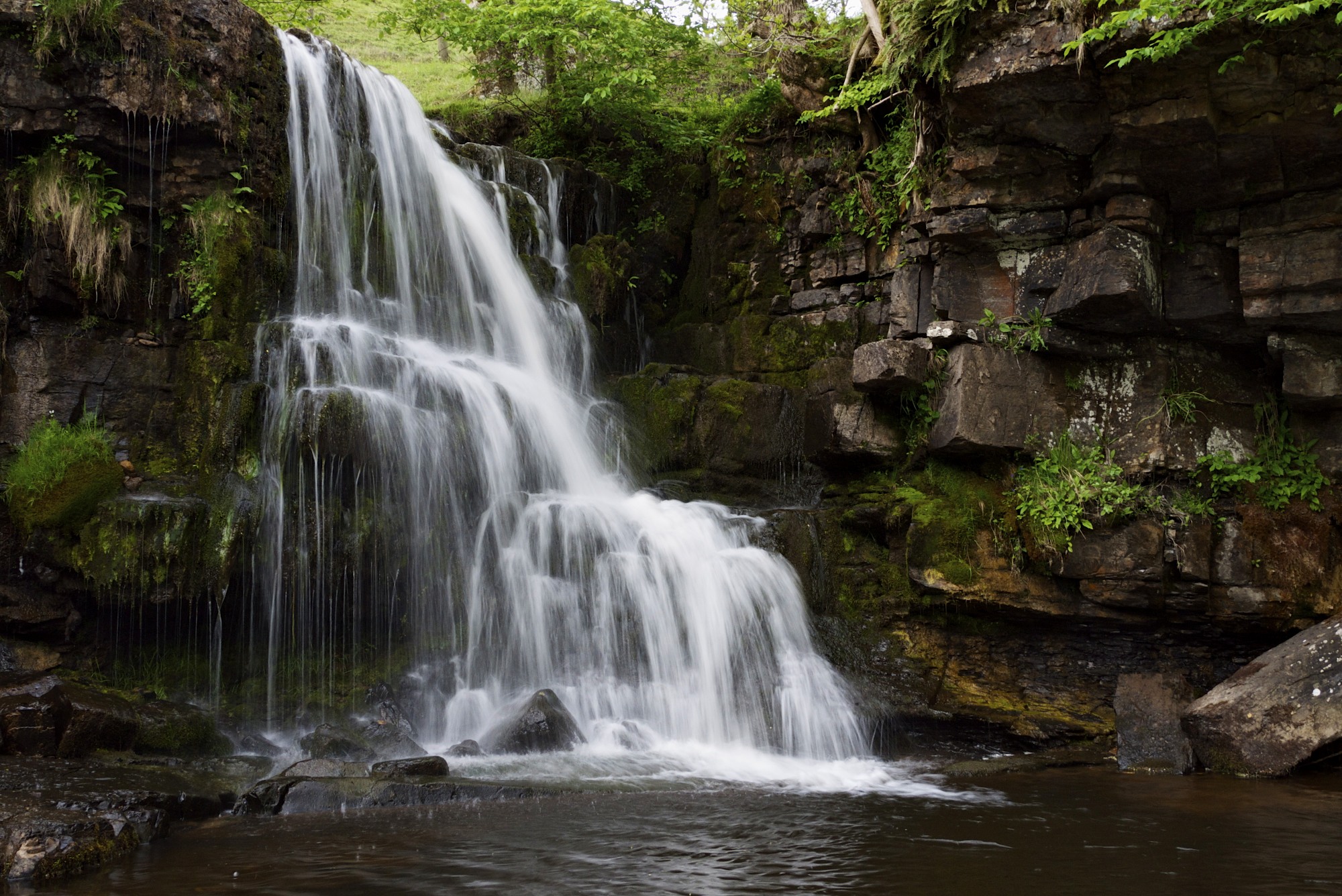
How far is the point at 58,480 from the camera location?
338 inches

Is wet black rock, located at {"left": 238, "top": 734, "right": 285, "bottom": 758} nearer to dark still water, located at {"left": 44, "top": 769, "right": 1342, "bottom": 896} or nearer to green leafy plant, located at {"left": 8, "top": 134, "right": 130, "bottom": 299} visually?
dark still water, located at {"left": 44, "top": 769, "right": 1342, "bottom": 896}

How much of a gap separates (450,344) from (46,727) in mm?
6395

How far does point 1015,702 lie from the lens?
9.80 metres

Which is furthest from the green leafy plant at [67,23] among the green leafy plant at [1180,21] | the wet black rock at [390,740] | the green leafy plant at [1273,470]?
the green leafy plant at [1273,470]

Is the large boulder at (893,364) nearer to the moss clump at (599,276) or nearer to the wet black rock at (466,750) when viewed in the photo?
the moss clump at (599,276)

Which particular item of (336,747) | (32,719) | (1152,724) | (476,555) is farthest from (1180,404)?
(32,719)

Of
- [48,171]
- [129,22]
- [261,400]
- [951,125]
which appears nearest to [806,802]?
[261,400]

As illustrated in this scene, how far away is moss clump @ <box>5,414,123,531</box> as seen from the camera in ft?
27.9

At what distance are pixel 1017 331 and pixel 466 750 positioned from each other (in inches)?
279

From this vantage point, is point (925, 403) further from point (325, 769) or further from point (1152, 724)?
point (325, 769)

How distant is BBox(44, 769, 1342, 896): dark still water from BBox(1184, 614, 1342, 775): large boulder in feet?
1.60

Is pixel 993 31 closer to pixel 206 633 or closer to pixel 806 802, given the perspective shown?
pixel 806 802

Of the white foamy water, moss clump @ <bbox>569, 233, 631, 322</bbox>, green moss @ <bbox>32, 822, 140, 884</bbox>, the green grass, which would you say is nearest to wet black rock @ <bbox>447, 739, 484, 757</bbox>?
the white foamy water

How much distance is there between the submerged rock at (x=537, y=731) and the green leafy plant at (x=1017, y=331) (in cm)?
604
